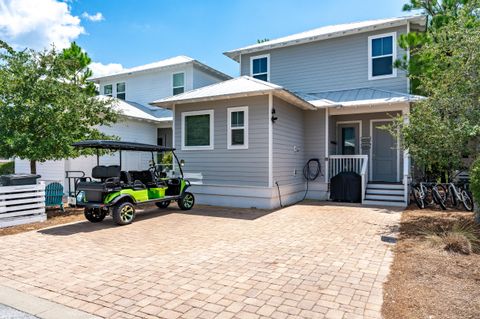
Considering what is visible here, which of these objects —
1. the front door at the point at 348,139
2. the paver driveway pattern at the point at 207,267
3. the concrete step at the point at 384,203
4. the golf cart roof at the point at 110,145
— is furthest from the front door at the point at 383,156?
the golf cart roof at the point at 110,145

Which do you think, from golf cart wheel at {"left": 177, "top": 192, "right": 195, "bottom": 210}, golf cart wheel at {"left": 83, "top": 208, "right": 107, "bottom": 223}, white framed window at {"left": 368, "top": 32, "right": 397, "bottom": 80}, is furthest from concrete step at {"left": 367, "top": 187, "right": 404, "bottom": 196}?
golf cart wheel at {"left": 83, "top": 208, "right": 107, "bottom": 223}

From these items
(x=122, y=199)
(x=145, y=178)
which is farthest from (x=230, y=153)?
(x=122, y=199)

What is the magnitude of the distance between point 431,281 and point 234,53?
42.0ft

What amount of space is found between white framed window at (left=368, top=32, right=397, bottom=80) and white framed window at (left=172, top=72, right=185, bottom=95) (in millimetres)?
9180

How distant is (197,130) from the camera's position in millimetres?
10984

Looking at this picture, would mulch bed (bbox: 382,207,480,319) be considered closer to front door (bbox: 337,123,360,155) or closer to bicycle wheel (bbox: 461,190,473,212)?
bicycle wheel (bbox: 461,190,473,212)

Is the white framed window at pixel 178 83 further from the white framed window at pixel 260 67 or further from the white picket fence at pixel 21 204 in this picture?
the white picket fence at pixel 21 204

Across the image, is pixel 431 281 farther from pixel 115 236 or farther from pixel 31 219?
pixel 31 219

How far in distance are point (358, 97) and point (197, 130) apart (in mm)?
5751

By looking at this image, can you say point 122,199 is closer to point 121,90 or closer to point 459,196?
point 459,196

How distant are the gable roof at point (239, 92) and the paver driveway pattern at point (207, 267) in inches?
147

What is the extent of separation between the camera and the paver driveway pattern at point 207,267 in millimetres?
3400

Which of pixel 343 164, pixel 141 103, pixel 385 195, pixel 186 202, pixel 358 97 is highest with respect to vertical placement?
pixel 141 103

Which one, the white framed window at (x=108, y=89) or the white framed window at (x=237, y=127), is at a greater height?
the white framed window at (x=108, y=89)
